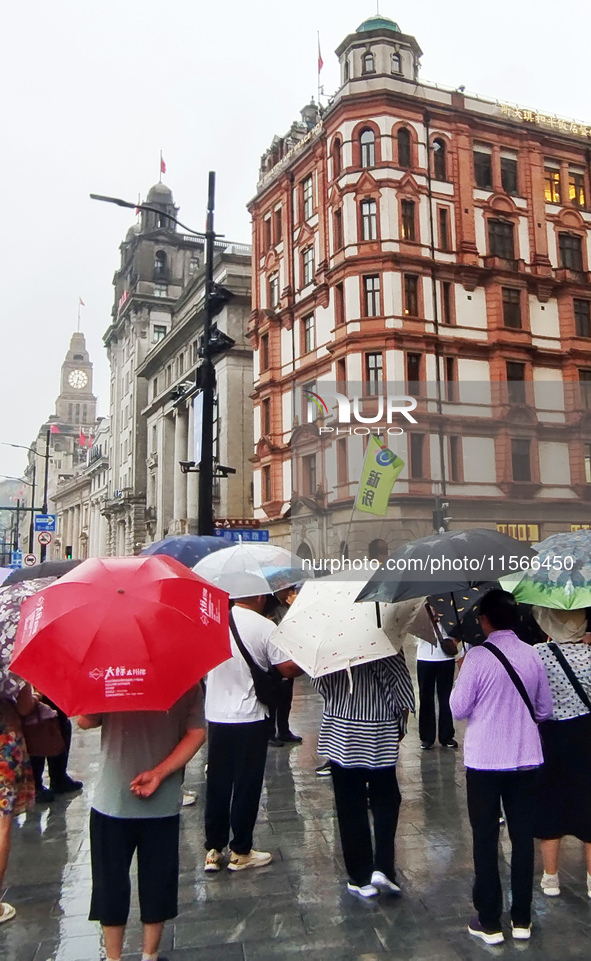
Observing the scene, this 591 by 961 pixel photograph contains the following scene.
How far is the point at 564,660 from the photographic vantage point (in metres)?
4.57

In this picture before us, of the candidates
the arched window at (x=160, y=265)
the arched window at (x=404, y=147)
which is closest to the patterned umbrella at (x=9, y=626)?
the arched window at (x=404, y=147)

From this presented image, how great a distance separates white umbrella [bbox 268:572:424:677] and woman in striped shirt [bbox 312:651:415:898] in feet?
0.75

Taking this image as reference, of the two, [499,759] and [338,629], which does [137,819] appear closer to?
[338,629]

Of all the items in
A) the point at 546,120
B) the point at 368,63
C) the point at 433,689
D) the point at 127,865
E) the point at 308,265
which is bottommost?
the point at 127,865

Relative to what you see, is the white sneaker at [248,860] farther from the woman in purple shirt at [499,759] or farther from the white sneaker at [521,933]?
the white sneaker at [521,933]

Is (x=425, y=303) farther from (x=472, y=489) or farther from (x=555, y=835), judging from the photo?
(x=555, y=835)

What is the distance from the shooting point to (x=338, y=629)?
14.8 ft

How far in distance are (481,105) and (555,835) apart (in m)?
33.2

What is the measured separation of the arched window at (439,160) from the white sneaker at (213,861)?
2965 cm

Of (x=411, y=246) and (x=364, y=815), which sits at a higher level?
(x=411, y=246)

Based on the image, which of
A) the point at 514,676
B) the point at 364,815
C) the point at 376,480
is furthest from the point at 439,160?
the point at 364,815

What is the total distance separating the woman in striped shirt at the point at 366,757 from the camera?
459 cm

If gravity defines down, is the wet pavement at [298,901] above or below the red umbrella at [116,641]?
below

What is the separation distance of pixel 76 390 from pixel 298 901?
611 ft
